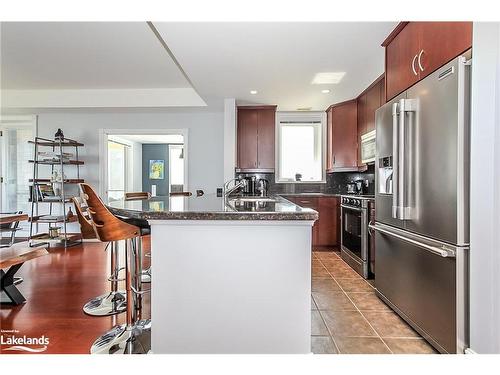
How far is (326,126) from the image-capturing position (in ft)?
16.3

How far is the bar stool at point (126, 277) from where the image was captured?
62.0 inches

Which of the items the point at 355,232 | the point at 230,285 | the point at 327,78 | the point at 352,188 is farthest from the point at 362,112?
the point at 230,285

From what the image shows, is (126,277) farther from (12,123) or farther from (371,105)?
(12,123)

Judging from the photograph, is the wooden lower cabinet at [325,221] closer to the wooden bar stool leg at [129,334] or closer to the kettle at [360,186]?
the kettle at [360,186]

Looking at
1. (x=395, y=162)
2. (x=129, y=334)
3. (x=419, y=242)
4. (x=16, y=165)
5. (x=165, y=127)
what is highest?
(x=165, y=127)

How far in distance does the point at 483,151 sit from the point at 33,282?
13.0ft

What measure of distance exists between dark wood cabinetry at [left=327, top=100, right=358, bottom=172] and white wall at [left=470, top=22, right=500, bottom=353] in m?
2.86

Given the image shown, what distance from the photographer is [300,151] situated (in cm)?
514

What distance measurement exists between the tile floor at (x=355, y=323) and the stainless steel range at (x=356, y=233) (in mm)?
209

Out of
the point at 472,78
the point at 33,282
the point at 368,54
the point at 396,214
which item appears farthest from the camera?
the point at 33,282

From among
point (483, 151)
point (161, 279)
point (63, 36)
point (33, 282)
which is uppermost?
point (63, 36)

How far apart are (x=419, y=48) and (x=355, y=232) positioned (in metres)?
2.10
